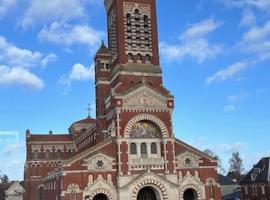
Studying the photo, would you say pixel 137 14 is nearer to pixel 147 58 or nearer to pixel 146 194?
pixel 147 58

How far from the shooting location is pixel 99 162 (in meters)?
46.8

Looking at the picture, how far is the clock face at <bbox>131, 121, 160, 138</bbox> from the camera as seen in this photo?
49.3 meters

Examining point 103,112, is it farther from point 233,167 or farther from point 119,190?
point 233,167

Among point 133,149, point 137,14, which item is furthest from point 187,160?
point 137,14

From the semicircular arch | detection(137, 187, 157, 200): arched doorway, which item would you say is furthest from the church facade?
the semicircular arch

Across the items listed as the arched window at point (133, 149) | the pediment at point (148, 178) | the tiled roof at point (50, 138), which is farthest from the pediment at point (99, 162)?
the tiled roof at point (50, 138)

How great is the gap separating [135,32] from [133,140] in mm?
15077

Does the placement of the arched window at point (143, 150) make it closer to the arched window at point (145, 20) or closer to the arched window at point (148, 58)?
the arched window at point (148, 58)

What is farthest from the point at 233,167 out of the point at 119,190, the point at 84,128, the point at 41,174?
the point at 119,190

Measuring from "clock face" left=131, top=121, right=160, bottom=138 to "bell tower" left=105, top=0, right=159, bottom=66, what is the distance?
8.96 meters

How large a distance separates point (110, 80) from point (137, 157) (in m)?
13.0

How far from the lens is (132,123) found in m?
48.9

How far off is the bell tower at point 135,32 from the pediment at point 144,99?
556 cm

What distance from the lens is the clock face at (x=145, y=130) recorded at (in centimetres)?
4934
